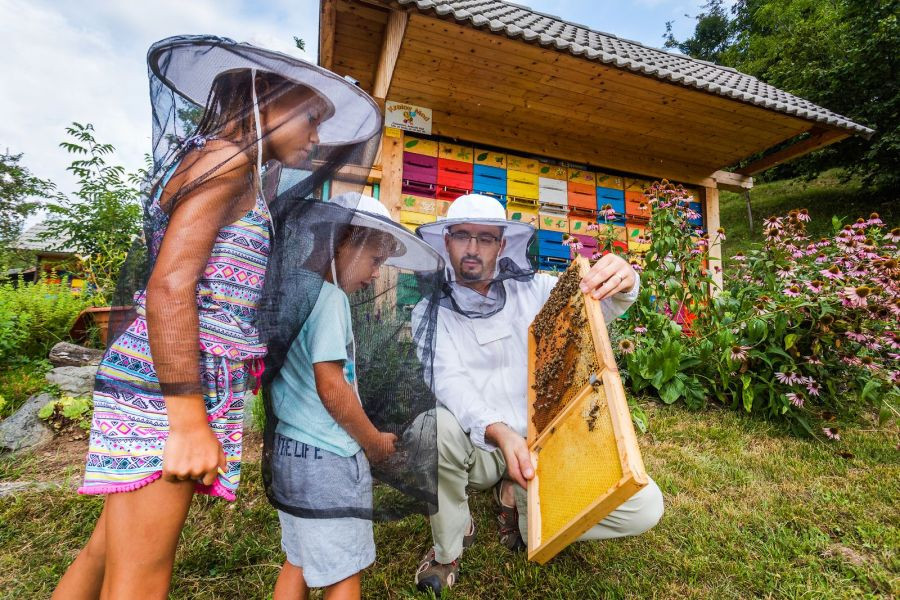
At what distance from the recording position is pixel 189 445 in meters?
0.92

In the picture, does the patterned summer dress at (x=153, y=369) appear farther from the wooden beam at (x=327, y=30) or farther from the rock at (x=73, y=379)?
the wooden beam at (x=327, y=30)

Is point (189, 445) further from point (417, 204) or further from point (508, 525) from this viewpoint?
point (417, 204)

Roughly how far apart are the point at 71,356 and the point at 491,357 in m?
3.98

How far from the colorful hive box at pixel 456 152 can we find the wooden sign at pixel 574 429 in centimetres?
358

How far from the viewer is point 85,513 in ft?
7.28

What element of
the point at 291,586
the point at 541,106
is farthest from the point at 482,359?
the point at 541,106

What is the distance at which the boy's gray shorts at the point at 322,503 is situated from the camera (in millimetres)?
1197

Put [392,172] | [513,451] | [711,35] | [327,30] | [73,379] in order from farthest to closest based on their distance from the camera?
1. [711,35]
2. [392,172]
3. [327,30]
4. [73,379]
5. [513,451]

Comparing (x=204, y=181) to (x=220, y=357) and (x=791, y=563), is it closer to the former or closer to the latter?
(x=220, y=357)

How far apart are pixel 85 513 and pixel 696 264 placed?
424 cm

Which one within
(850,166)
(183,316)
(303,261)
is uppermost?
(850,166)

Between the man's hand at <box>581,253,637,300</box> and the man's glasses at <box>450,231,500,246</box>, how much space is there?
601mm

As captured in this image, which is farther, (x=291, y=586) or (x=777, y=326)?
(x=777, y=326)

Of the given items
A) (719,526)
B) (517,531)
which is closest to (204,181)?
(517,531)
